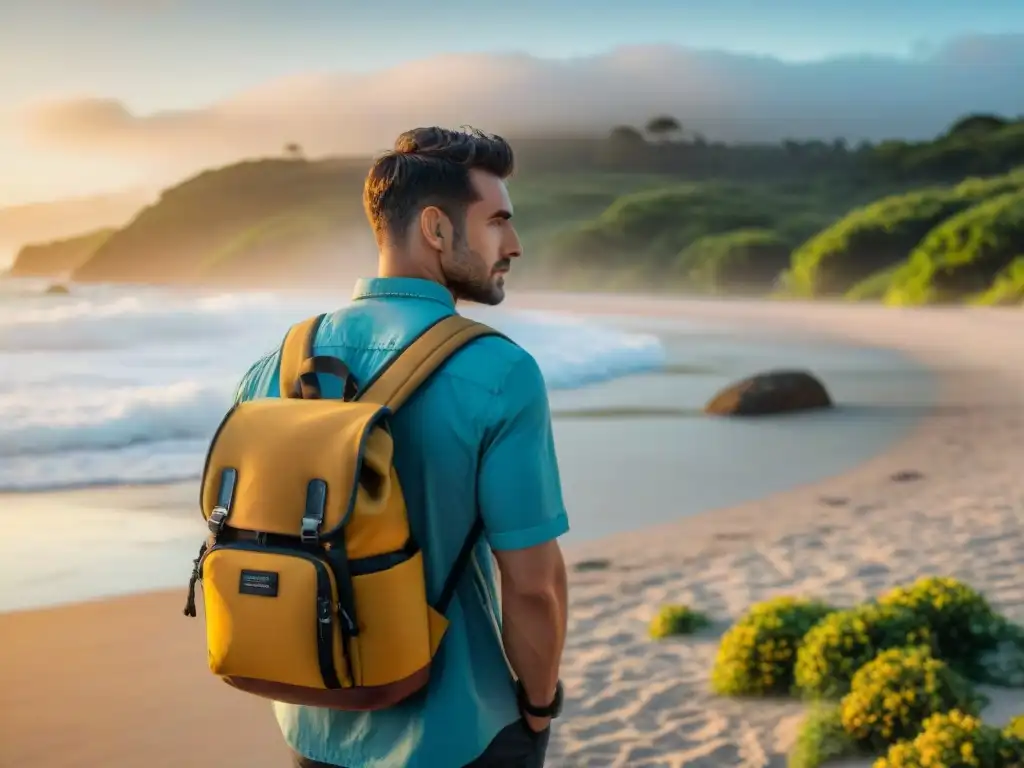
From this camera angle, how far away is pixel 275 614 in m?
1.45

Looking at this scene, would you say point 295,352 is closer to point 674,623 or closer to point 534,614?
point 534,614

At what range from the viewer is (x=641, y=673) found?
434 cm

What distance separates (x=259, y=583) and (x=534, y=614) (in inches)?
15.2

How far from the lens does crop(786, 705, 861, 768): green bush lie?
134 inches

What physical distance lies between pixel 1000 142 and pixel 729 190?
1444cm

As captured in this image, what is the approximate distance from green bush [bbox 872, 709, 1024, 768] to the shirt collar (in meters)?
2.08

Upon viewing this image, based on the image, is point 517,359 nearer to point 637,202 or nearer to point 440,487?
point 440,487

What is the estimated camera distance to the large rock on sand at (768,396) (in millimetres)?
12172

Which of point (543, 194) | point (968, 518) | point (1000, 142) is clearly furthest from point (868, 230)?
point (968, 518)

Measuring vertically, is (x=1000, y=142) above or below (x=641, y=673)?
above

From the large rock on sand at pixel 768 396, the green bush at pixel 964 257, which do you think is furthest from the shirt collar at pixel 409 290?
the green bush at pixel 964 257

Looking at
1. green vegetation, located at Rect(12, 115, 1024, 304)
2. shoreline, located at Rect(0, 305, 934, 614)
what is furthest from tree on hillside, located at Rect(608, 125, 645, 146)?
shoreline, located at Rect(0, 305, 934, 614)

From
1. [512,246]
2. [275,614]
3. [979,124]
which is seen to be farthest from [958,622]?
[979,124]

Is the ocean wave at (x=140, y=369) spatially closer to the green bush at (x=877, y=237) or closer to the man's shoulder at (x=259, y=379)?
the man's shoulder at (x=259, y=379)
